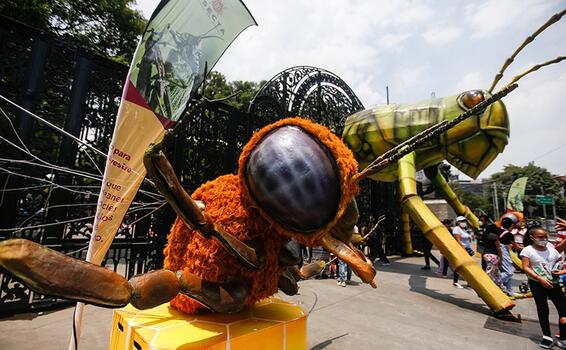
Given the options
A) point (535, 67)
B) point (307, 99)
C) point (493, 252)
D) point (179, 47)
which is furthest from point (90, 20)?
point (493, 252)

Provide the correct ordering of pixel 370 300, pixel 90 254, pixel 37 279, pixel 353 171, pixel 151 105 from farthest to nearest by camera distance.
Result: 1. pixel 370 300
2. pixel 151 105
3. pixel 90 254
4. pixel 353 171
5. pixel 37 279

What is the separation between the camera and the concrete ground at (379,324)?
272cm

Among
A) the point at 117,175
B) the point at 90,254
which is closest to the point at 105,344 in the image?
the point at 90,254

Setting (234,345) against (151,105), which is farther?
(151,105)

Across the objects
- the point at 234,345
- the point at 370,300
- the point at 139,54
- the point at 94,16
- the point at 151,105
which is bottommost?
the point at 370,300

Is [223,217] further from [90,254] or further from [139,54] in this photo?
[139,54]

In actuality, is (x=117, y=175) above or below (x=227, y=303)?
above

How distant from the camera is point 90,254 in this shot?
70.7 inches

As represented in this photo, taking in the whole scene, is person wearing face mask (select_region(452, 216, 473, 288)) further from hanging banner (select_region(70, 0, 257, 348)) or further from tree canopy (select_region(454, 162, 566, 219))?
tree canopy (select_region(454, 162, 566, 219))

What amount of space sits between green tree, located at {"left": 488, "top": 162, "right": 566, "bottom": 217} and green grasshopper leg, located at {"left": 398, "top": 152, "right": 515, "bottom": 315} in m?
29.1

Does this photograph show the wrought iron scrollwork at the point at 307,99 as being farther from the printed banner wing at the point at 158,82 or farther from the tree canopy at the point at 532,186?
the tree canopy at the point at 532,186

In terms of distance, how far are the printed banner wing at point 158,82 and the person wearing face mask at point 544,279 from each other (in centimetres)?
374

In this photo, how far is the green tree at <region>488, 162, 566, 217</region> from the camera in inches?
1162

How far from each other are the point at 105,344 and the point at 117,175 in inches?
65.8
